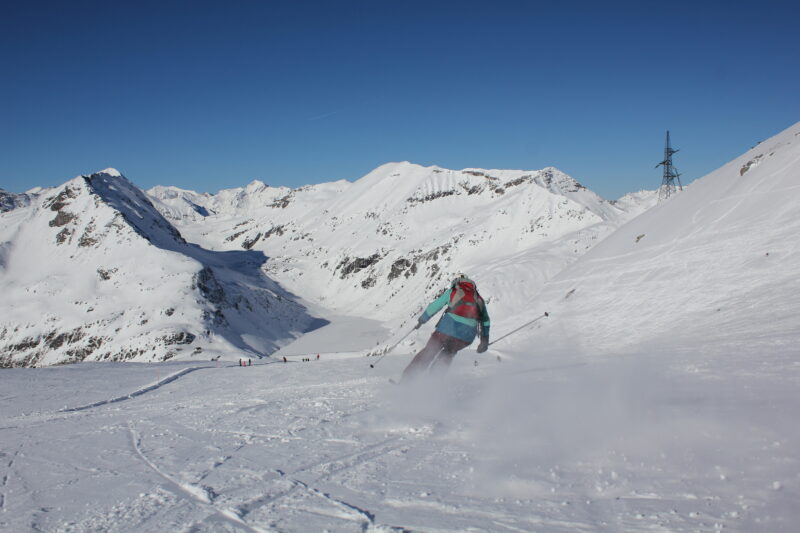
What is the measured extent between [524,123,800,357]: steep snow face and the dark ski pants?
19.4ft

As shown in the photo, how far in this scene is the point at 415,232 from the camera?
11875 centimetres

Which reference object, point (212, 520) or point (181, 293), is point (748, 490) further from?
point (181, 293)

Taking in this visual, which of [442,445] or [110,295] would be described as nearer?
[442,445]

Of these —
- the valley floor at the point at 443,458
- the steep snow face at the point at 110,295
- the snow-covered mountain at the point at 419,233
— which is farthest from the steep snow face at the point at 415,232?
the valley floor at the point at 443,458

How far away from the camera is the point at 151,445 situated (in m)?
6.62

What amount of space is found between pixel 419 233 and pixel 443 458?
369 ft

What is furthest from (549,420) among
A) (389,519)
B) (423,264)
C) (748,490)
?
(423,264)

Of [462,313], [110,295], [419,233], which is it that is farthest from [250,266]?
[462,313]

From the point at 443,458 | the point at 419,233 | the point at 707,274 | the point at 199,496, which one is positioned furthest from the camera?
the point at 419,233

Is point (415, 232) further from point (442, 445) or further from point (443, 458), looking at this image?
point (443, 458)

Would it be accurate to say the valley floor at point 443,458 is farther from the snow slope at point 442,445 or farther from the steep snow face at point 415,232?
the steep snow face at point 415,232

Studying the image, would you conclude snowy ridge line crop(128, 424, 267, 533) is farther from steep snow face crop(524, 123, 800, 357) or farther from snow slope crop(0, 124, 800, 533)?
steep snow face crop(524, 123, 800, 357)

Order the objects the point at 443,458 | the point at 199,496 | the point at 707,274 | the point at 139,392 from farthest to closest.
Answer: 1. the point at 707,274
2. the point at 139,392
3. the point at 443,458
4. the point at 199,496

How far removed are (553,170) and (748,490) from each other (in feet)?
371
